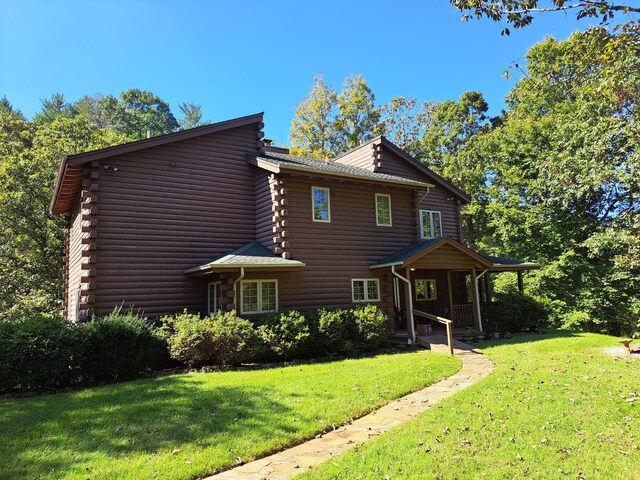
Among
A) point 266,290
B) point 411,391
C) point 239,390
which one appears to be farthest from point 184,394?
point 266,290

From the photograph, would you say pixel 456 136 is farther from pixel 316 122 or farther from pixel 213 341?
pixel 213 341

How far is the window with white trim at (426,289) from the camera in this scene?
1986 cm

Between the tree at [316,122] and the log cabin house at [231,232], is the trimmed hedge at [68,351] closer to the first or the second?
the log cabin house at [231,232]

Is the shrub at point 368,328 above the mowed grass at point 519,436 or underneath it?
above

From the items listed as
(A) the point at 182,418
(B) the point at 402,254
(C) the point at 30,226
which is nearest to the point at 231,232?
(B) the point at 402,254

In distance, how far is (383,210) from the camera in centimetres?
1714

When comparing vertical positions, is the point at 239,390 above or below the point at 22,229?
below

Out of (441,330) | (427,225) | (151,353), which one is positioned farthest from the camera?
(427,225)

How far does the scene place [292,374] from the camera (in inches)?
384

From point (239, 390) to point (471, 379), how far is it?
5188 millimetres

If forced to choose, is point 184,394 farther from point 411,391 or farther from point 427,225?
point 427,225

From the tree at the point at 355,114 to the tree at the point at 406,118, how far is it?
1.42 meters

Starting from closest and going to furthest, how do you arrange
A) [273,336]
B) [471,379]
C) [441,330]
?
[471,379] < [273,336] < [441,330]

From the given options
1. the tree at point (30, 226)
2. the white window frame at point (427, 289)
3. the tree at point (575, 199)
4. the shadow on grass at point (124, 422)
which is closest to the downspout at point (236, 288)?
the shadow on grass at point (124, 422)
